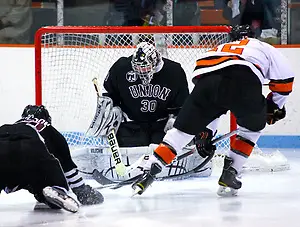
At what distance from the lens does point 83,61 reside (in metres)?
4.80

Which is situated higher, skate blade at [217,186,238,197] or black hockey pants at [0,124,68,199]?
black hockey pants at [0,124,68,199]

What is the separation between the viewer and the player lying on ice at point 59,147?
9.58 ft

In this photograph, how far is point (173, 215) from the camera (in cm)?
279

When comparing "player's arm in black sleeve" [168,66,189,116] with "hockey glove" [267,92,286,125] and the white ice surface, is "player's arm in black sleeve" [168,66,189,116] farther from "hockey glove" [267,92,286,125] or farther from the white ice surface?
"hockey glove" [267,92,286,125]

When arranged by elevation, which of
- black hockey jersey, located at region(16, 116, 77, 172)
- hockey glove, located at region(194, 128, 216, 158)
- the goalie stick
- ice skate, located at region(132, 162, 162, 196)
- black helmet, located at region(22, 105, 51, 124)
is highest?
black helmet, located at region(22, 105, 51, 124)

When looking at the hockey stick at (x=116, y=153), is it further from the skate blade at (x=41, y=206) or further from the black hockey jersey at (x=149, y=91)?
the skate blade at (x=41, y=206)

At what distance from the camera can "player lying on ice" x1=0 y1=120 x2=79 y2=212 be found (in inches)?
106

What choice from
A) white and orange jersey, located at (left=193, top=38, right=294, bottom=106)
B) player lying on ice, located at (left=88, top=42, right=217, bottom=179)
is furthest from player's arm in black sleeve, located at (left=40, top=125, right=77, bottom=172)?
player lying on ice, located at (left=88, top=42, right=217, bottom=179)

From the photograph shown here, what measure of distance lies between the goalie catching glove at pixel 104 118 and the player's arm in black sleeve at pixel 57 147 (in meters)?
0.80

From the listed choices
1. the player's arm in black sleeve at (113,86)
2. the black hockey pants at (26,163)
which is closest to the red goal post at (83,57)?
the player's arm in black sleeve at (113,86)

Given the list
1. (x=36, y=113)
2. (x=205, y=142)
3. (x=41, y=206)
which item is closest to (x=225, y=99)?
(x=205, y=142)

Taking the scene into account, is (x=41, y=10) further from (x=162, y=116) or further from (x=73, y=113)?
(x=162, y=116)

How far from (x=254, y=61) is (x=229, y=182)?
0.57 meters

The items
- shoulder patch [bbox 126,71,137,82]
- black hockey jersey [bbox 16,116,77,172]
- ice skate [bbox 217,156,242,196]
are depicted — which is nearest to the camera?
black hockey jersey [bbox 16,116,77,172]
